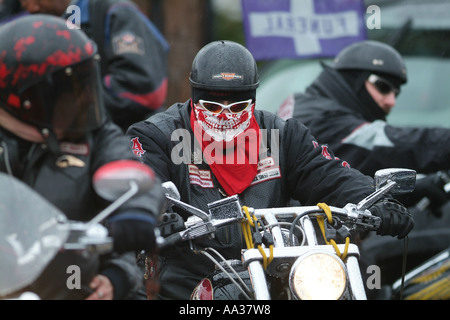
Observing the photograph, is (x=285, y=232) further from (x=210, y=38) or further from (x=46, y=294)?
(x=210, y=38)

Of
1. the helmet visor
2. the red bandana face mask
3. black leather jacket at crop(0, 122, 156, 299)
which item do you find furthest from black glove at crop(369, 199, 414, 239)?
the helmet visor

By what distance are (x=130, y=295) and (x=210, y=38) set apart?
19.9ft

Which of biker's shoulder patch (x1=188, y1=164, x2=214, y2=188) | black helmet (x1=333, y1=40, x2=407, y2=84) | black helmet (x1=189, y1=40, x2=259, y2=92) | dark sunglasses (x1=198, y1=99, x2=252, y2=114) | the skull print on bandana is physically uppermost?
black helmet (x1=189, y1=40, x2=259, y2=92)

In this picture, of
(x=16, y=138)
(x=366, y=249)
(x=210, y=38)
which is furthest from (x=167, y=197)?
(x=210, y=38)

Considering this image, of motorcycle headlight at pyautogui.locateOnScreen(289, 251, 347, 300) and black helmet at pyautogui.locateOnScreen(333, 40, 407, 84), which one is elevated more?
motorcycle headlight at pyautogui.locateOnScreen(289, 251, 347, 300)

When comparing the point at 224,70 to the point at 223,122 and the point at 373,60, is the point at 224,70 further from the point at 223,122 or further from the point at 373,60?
the point at 373,60

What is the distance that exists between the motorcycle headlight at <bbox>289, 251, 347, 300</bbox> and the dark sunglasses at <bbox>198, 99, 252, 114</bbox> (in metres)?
1.07

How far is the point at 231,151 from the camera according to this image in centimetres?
439

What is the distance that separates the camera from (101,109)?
3400 millimetres

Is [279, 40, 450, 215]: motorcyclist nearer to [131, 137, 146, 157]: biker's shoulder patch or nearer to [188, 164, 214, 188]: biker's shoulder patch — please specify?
[188, 164, 214, 188]: biker's shoulder patch

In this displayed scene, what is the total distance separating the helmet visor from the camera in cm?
324

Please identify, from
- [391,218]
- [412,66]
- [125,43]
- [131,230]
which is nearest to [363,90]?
[412,66]

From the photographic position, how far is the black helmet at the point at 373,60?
20.6 feet

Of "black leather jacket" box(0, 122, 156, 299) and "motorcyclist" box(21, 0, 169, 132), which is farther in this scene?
"motorcyclist" box(21, 0, 169, 132)
